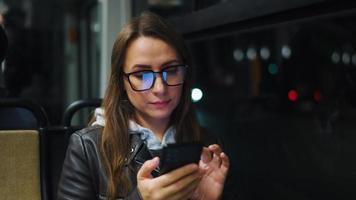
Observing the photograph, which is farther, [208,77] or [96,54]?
[96,54]

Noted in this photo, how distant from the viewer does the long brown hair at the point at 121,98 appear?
3.94 feet

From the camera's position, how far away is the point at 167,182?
99cm

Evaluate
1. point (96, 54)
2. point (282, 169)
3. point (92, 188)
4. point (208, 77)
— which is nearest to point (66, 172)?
point (92, 188)

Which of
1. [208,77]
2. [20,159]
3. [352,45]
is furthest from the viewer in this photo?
[208,77]

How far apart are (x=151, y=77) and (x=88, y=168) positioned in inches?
12.3

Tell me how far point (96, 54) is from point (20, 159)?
1.90 meters

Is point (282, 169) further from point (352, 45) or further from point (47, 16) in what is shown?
point (47, 16)

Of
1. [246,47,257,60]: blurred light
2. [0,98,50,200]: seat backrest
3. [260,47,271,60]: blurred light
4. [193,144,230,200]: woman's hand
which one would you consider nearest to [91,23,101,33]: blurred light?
[246,47,257,60]: blurred light

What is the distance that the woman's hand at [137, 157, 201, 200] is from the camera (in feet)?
3.25

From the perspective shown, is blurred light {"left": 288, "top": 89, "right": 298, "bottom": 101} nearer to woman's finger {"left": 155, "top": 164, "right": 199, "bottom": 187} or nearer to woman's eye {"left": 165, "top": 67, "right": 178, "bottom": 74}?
woman's eye {"left": 165, "top": 67, "right": 178, "bottom": 74}

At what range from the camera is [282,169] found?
1707mm

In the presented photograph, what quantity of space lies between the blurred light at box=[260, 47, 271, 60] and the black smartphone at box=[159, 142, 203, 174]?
1042mm

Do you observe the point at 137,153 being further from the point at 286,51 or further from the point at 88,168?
the point at 286,51

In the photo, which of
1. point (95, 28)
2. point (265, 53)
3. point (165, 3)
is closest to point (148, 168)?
point (265, 53)
